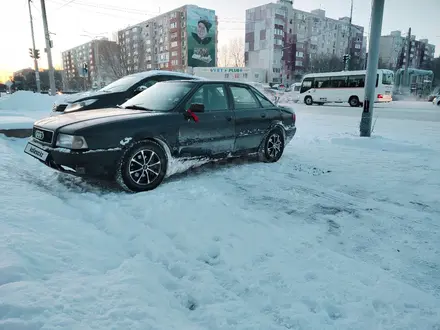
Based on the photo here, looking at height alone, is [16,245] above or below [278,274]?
above

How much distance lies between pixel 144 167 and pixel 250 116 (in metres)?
2.18

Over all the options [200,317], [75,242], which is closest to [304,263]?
[200,317]

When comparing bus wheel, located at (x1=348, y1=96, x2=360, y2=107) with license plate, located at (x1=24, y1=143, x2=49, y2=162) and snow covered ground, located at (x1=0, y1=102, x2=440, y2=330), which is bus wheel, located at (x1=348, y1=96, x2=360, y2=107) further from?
license plate, located at (x1=24, y1=143, x2=49, y2=162)

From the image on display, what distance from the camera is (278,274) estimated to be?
2318 millimetres

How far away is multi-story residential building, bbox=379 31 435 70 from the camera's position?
87.4 m

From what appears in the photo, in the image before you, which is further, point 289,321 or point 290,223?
point 290,223

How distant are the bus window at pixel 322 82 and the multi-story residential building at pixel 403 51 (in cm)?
6012

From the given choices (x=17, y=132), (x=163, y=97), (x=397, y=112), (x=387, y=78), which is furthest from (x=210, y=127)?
(x=387, y=78)

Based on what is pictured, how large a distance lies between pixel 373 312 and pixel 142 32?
96289 millimetres

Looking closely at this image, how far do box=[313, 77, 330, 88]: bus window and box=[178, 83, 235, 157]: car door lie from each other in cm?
2241

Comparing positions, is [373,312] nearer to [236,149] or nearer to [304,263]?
[304,263]

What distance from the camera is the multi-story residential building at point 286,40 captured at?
6725cm

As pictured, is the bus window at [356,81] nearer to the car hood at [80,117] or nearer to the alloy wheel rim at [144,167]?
the car hood at [80,117]

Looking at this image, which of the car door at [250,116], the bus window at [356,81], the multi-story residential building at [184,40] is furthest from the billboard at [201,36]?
the car door at [250,116]
